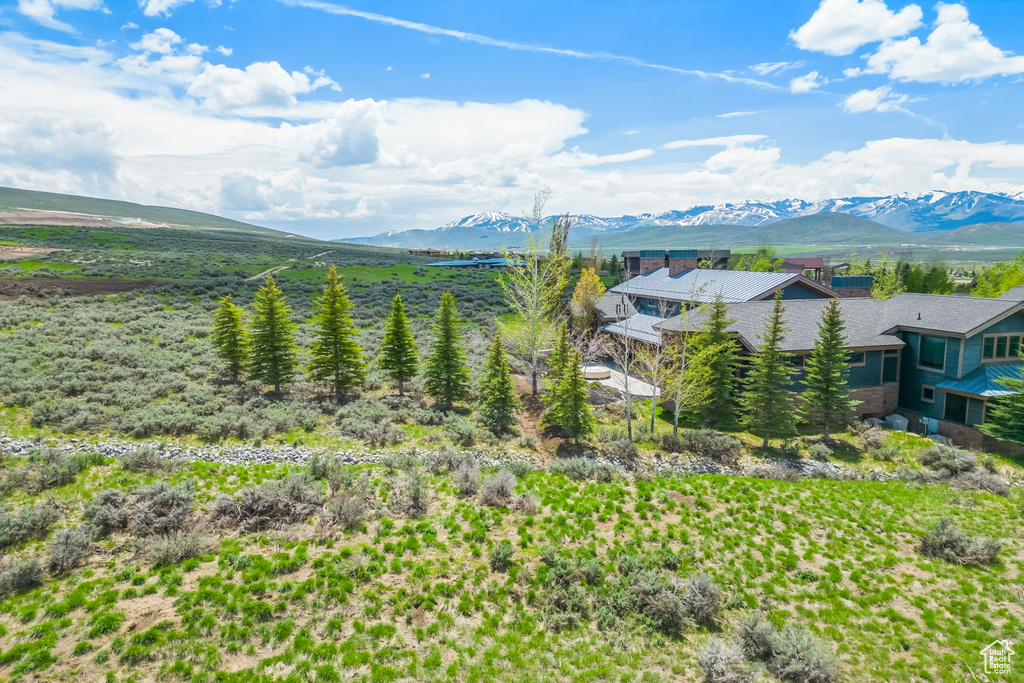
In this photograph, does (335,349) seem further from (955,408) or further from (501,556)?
(955,408)

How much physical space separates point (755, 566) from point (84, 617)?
592 inches

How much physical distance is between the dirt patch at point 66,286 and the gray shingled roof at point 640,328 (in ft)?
148

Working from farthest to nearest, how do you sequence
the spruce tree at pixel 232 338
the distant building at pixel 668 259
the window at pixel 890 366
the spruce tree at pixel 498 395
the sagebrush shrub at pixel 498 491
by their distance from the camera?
the distant building at pixel 668 259, the window at pixel 890 366, the spruce tree at pixel 232 338, the spruce tree at pixel 498 395, the sagebrush shrub at pixel 498 491

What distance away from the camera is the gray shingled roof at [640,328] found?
35.8m

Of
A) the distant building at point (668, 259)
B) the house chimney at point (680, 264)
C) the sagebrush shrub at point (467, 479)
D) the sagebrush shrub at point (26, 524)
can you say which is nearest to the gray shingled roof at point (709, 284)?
the house chimney at point (680, 264)

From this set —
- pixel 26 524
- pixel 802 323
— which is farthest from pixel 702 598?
pixel 802 323

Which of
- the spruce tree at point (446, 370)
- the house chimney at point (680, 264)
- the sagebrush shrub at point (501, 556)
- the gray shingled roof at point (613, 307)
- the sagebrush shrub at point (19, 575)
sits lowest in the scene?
the sagebrush shrub at point (501, 556)

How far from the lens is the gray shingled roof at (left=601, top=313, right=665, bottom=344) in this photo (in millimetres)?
35850

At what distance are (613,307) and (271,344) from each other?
30.2 meters

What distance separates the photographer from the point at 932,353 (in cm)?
2670

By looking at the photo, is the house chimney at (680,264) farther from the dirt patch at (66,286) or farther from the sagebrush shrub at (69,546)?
the dirt patch at (66,286)

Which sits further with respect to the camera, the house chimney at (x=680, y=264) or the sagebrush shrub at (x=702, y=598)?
the house chimney at (x=680, y=264)

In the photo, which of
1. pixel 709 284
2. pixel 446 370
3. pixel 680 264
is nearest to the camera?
pixel 446 370

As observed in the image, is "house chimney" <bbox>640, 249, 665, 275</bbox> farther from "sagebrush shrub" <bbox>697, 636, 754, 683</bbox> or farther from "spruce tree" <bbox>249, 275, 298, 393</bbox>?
"sagebrush shrub" <bbox>697, 636, 754, 683</bbox>
